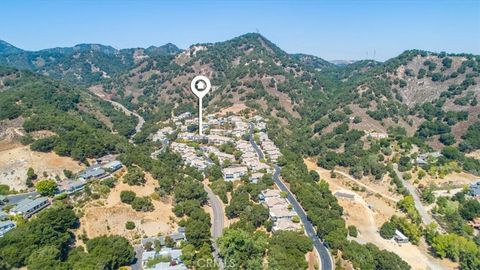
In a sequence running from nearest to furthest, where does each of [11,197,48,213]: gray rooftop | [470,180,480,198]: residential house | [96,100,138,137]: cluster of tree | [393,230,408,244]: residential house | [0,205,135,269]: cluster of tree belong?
[0,205,135,269]: cluster of tree < [11,197,48,213]: gray rooftop < [393,230,408,244]: residential house < [470,180,480,198]: residential house < [96,100,138,137]: cluster of tree

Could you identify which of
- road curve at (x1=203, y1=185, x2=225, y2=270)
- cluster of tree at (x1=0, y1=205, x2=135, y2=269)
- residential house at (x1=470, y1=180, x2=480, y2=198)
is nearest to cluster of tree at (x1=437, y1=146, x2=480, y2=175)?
residential house at (x1=470, y1=180, x2=480, y2=198)

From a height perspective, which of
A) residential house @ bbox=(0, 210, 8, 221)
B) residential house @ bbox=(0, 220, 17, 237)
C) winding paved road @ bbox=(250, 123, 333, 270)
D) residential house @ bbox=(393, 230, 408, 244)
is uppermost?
residential house @ bbox=(0, 210, 8, 221)

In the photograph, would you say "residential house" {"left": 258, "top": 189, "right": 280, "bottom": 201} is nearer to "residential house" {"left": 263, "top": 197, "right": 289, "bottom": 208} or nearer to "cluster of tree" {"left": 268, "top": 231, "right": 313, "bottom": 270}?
"residential house" {"left": 263, "top": 197, "right": 289, "bottom": 208}

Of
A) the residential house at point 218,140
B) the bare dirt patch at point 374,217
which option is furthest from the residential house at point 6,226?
the residential house at point 218,140

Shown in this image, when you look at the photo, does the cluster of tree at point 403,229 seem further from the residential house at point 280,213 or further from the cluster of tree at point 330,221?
the residential house at point 280,213

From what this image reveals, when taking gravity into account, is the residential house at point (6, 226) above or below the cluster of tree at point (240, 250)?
above

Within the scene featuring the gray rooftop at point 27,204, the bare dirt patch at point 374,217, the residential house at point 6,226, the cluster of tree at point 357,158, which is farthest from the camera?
the cluster of tree at point 357,158

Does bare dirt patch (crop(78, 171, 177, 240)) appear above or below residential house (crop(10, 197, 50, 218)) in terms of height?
below

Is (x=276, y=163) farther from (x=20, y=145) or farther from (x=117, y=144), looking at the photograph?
(x=20, y=145)
